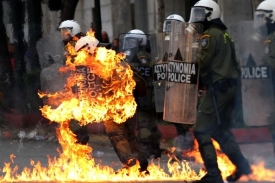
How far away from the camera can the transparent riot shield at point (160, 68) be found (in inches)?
375

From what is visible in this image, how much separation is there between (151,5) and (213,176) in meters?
14.0

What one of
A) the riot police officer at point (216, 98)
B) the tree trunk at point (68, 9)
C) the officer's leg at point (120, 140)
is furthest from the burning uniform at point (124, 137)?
the tree trunk at point (68, 9)

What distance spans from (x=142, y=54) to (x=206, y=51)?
9.43 feet

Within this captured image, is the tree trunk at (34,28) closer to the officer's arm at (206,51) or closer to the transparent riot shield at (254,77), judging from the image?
the transparent riot shield at (254,77)

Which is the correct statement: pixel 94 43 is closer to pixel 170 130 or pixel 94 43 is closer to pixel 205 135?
pixel 205 135

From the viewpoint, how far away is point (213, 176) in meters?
7.20

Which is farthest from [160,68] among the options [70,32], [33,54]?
[33,54]

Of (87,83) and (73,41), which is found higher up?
(73,41)

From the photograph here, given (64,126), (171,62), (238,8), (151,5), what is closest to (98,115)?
(64,126)

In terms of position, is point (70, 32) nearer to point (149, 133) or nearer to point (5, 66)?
point (149, 133)

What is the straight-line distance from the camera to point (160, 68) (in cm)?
957

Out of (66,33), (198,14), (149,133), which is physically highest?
(198,14)

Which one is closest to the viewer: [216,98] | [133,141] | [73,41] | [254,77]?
[216,98]

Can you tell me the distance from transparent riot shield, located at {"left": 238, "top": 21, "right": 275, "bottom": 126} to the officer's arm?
4.10 feet
